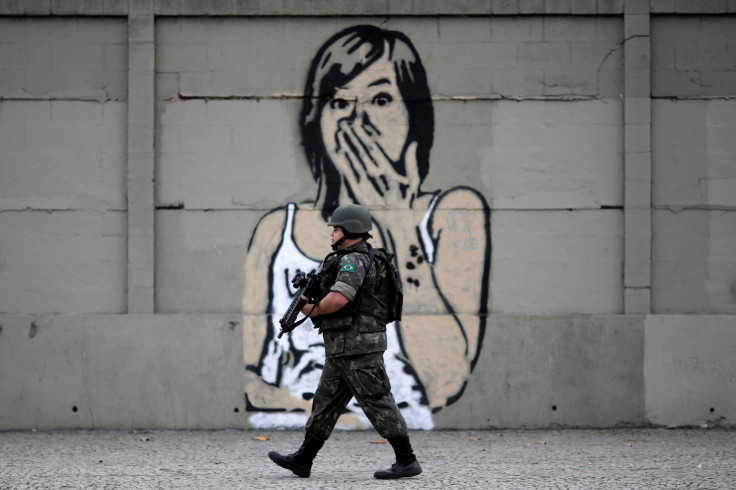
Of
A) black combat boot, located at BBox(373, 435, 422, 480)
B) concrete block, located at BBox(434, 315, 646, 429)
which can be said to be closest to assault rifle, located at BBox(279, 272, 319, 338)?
black combat boot, located at BBox(373, 435, 422, 480)

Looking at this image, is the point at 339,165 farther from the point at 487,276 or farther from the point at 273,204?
the point at 487,276

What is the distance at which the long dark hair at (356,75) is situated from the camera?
9094 mm

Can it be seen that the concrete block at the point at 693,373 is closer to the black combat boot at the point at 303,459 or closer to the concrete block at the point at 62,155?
the black combat boot at the point at 303,459

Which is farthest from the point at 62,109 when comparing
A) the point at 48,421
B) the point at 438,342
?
the point at 438,342

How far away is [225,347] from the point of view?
352 inches

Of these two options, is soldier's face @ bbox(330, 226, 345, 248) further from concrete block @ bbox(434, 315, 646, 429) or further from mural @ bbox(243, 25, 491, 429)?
concrete block @ bbox(434, 315, 646, 429)

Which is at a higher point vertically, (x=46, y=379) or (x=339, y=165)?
(x=339, y=165)

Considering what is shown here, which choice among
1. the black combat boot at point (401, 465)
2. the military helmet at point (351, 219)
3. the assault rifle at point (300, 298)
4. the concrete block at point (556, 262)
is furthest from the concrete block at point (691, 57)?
the black combat boot at point (401, 465)

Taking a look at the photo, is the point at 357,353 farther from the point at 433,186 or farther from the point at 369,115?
the point at 369,115

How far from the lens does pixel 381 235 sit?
9.06m

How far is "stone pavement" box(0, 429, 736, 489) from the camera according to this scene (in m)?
6.41

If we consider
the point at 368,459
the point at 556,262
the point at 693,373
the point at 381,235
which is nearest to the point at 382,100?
the point at 381,235

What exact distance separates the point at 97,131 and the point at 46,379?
2.20m

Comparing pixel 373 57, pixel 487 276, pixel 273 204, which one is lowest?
pixel 487 276
